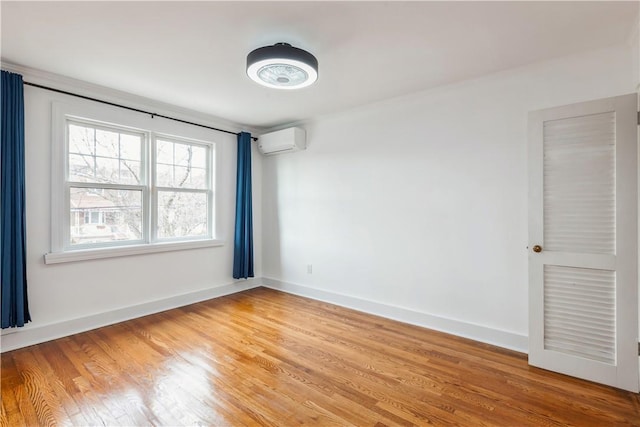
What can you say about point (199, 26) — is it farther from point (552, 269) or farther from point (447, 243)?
point (552, 269)

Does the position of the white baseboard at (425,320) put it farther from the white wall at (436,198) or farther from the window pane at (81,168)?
the window pane at (81,168)

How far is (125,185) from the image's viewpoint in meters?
3.38

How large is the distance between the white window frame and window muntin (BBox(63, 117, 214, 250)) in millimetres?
13

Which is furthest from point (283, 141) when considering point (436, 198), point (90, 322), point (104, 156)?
point (90, 322)

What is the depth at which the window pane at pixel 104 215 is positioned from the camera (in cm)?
307

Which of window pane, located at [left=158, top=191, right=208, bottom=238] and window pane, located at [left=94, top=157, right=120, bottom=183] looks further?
window pane, located at [left=158, top=191, right=208, bottom=238]

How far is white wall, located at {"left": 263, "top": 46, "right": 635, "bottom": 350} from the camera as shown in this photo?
2619 millimetres

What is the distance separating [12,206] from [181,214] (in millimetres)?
1638

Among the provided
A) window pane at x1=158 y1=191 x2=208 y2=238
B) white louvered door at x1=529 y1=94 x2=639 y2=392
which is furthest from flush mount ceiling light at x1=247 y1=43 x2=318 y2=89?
window pane at x1=158 y1=191 x2=208 y2=238

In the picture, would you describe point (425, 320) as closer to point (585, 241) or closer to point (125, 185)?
point (585, 241)

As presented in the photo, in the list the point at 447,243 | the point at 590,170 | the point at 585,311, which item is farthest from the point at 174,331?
the point at 590,170

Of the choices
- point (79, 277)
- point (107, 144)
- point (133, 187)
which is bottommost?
point (79, 277)

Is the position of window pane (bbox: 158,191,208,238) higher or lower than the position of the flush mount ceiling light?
lower

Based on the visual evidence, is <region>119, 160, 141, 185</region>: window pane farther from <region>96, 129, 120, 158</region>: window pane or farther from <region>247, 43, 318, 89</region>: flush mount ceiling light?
<region>247, 43, 318, 89</region>: flush mount ceiling light
